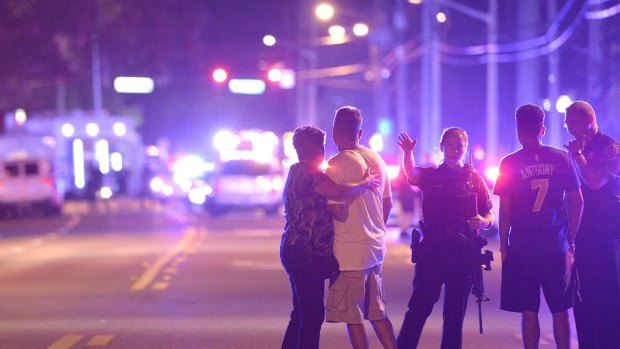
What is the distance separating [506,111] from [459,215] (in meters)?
38.5

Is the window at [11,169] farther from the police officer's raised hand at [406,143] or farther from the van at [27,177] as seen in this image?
the police officer's raised hand at [406,143]

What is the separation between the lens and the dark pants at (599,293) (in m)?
7.97

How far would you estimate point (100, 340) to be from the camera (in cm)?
1009

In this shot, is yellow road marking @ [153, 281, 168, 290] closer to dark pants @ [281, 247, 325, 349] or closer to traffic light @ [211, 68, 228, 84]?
dark pants @ [281, 247, 325, 349]

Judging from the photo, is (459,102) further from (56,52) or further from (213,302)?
(213,302)

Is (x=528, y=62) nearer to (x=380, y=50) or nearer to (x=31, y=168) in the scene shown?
(x=31, y=168)

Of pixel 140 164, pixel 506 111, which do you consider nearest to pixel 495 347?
pixel 506 111

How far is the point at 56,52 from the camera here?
1748 inches

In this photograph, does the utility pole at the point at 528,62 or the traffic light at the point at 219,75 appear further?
the traffic light at the point at 219,75

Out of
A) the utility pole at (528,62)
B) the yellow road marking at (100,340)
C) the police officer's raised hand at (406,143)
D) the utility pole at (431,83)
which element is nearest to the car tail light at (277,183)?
the utility pole at (431,83)

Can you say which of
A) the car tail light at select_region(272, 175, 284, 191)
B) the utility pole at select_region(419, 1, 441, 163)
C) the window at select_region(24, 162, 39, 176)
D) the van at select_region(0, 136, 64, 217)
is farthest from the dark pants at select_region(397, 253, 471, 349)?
the window at select_region(24, 162, 39, 176)

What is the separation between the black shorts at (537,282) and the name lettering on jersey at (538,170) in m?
0.61

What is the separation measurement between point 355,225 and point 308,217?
1.13 ft

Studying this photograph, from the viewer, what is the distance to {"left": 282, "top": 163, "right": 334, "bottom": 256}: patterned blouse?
7.44 m
